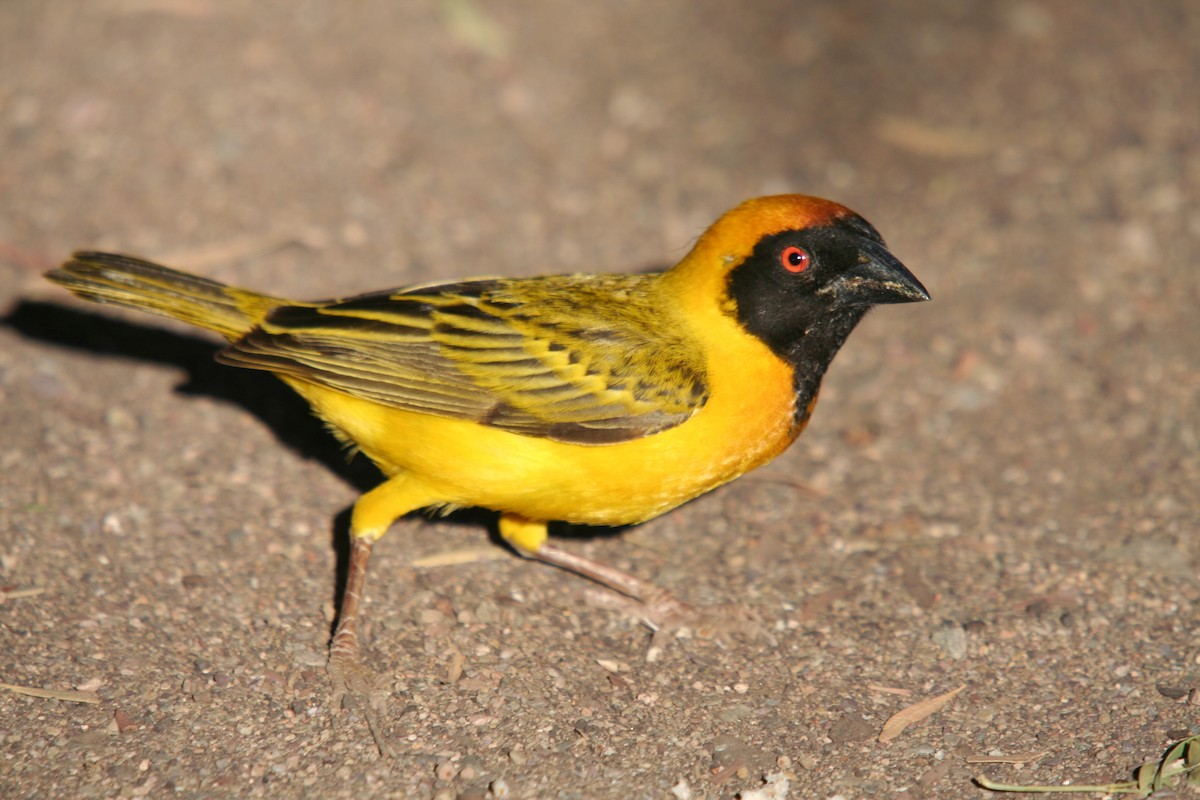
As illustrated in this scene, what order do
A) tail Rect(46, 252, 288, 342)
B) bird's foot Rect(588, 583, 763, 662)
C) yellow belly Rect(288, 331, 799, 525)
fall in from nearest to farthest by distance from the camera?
yellow belly Rect(288, 331, 799, 525) → bird's foot Rect(588, 583, 763, 662) → tail Rect(46, 252, 288, 342)

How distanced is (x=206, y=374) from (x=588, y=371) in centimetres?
241

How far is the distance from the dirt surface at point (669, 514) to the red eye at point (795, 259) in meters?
1.41

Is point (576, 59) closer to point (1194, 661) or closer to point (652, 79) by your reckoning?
point (652, 79)

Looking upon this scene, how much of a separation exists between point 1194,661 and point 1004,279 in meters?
2.86

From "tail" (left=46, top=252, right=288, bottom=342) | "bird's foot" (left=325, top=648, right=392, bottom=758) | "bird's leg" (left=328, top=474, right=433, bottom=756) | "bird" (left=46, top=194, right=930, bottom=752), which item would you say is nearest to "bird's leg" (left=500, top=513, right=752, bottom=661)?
"bird" (left=46, top=194, right=930, bottom=752)

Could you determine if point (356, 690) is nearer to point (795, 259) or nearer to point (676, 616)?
point (676, 616)

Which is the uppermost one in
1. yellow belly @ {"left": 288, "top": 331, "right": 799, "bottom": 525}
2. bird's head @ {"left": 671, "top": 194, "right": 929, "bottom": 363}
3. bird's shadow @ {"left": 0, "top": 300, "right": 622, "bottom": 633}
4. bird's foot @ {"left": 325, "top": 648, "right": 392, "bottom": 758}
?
bird's head @ {"left": 671, "top": 194, "right": 929, "bottom": 363}

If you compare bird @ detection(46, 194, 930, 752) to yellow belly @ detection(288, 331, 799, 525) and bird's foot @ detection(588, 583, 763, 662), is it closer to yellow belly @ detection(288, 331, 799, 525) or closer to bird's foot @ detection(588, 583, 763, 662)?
yellow belly @ detection(288, 331, 799, 525)

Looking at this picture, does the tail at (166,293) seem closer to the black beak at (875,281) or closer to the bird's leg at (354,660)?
the bird's leg at (354,660)

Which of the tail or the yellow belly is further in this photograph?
the tail

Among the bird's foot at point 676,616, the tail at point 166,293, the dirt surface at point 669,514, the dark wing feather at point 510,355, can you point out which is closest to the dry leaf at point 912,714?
the dirt surface at point 669,514

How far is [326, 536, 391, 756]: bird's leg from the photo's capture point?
427 cm

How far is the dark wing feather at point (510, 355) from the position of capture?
14.7 ft

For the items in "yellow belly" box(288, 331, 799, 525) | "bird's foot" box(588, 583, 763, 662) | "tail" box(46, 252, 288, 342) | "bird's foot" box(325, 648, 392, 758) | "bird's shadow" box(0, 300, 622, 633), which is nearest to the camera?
"bird's foot" box(325, 648, 392, 758)
